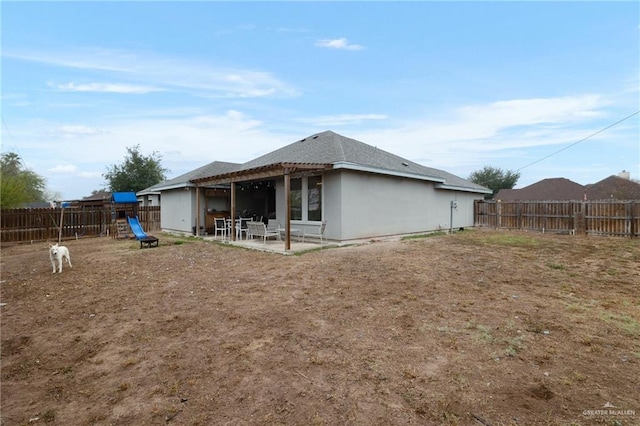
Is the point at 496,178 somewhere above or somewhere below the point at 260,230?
above

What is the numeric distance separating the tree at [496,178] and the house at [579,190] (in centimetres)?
953

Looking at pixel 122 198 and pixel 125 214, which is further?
pixel 125 214

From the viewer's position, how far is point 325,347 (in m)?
3.40

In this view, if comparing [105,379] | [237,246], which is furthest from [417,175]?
[105,379]

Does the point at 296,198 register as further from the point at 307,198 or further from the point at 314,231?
the point at 314,231

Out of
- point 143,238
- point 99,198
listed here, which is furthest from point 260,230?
point 99,198

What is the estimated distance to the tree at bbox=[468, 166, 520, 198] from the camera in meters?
41.6

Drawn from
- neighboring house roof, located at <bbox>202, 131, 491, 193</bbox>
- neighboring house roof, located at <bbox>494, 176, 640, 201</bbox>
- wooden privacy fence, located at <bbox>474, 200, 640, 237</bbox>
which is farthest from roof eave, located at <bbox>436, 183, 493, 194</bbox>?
neighboring house roof, located at <bbox>494, 176, 640, 201</bbox>

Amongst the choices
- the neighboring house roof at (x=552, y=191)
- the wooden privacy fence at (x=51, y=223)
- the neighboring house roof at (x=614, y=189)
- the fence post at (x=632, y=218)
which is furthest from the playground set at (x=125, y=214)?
the neighboring house roof at (x=614, y=189)

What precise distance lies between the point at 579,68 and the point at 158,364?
19.1 m

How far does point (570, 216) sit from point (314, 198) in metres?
13.0

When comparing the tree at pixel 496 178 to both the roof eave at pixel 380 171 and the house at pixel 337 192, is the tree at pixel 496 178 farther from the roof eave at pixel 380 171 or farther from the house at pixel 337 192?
the roof eave at pixel 380 171

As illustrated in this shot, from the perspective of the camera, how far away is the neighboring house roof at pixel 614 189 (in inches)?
1089

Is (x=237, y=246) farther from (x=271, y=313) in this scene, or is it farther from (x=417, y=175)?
(x=417, y=175)
